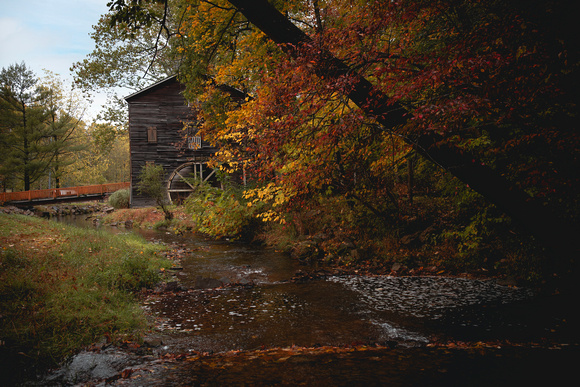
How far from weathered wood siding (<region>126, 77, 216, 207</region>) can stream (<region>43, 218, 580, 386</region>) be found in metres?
19.6

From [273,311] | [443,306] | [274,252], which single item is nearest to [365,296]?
[443,306]

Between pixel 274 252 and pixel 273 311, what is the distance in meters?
5.33

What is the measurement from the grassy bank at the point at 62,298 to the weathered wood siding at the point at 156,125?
17.6 meters

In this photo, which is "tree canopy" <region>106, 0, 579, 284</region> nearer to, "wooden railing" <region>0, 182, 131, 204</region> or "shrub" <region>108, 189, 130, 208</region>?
"shrub" <region>108, 189, 130, 208</region>

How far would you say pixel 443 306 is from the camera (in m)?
5.45

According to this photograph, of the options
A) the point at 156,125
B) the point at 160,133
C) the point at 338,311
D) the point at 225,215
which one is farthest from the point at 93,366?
the point at 156,125

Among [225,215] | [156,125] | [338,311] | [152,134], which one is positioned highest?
[156,125]

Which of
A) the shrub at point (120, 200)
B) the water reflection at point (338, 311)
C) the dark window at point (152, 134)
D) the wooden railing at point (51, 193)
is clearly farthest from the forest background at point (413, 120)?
the wooden railing at point (51, 193)

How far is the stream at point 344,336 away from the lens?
3.24 meters

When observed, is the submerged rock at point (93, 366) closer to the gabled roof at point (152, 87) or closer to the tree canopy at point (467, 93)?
the tree canopy at point (467, 93)

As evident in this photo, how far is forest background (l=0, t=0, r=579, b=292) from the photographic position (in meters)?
4.08

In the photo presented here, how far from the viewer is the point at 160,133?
24812 millimetres

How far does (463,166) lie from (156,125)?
24345 mm

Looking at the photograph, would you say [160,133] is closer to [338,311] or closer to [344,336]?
[338,311]
